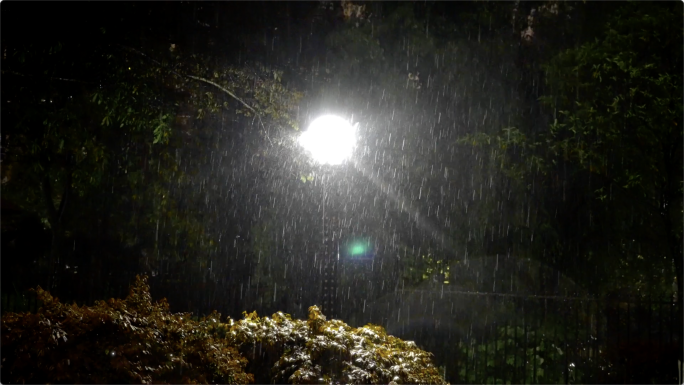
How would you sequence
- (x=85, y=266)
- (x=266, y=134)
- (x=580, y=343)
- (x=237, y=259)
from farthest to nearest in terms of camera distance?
(x=85, y=266) → (x=237, y=259) → (x=580, y=343) → (x=266, y=134)

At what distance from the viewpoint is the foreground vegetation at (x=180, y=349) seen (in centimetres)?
421

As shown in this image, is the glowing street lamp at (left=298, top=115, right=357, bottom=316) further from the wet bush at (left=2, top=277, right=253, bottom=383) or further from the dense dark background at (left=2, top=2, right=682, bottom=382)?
the wet bush at (left=2, top=277, right=253, bottom=383)

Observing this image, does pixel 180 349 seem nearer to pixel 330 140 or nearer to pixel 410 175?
pixel 330 140

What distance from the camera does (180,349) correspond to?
473 centimetres

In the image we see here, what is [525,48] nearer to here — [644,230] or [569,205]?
[569,205]

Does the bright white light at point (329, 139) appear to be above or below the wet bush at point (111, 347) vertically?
above

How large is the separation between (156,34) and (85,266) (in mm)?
7564

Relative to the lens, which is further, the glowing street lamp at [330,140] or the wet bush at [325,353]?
the glowing street lamp at [330,140]

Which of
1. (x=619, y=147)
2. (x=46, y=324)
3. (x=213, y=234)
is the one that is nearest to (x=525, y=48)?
(x=619, y=147)

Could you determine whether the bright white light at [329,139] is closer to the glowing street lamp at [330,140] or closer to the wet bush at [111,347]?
the glowing street lamp at [330,140]

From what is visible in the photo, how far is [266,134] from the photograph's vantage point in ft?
29.2

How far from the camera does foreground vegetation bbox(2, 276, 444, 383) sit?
13.8 feet

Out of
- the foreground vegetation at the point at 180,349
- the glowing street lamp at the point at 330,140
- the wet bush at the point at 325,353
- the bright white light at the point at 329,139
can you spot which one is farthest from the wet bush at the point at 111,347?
the bright white light at the point at 329,139

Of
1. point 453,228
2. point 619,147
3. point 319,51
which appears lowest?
point 453,228
